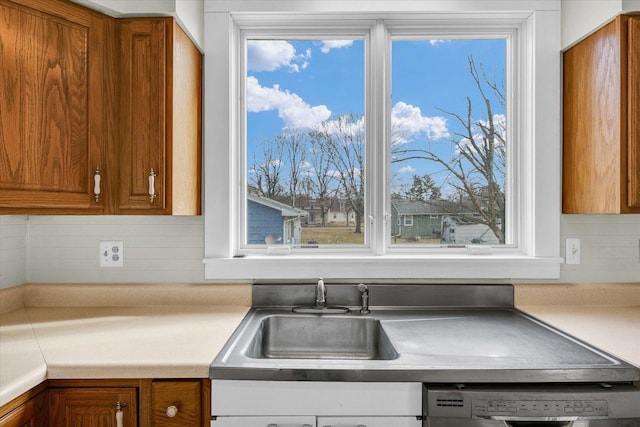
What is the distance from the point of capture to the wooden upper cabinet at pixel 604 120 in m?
1.54

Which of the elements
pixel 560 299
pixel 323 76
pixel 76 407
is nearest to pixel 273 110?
pixel 323 76

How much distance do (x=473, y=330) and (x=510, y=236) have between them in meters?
0.64

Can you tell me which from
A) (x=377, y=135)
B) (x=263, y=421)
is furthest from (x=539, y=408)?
(x=377, y=135)

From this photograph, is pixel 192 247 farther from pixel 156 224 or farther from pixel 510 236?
pixel 510 236

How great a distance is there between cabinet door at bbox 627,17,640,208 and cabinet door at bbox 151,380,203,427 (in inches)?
64.5

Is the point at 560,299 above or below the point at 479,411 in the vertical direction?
above

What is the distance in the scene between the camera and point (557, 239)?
190 cm

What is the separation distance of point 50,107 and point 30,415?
965 mm

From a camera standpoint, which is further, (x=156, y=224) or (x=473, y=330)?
(x=156, y=224)

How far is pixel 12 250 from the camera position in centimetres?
184

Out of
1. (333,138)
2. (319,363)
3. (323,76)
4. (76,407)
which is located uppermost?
(323,76)

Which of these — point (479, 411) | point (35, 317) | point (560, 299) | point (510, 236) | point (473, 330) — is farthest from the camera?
point (510, 236)

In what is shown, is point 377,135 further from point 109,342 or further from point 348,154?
point 109,342

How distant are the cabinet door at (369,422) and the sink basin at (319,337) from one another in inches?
18.9
